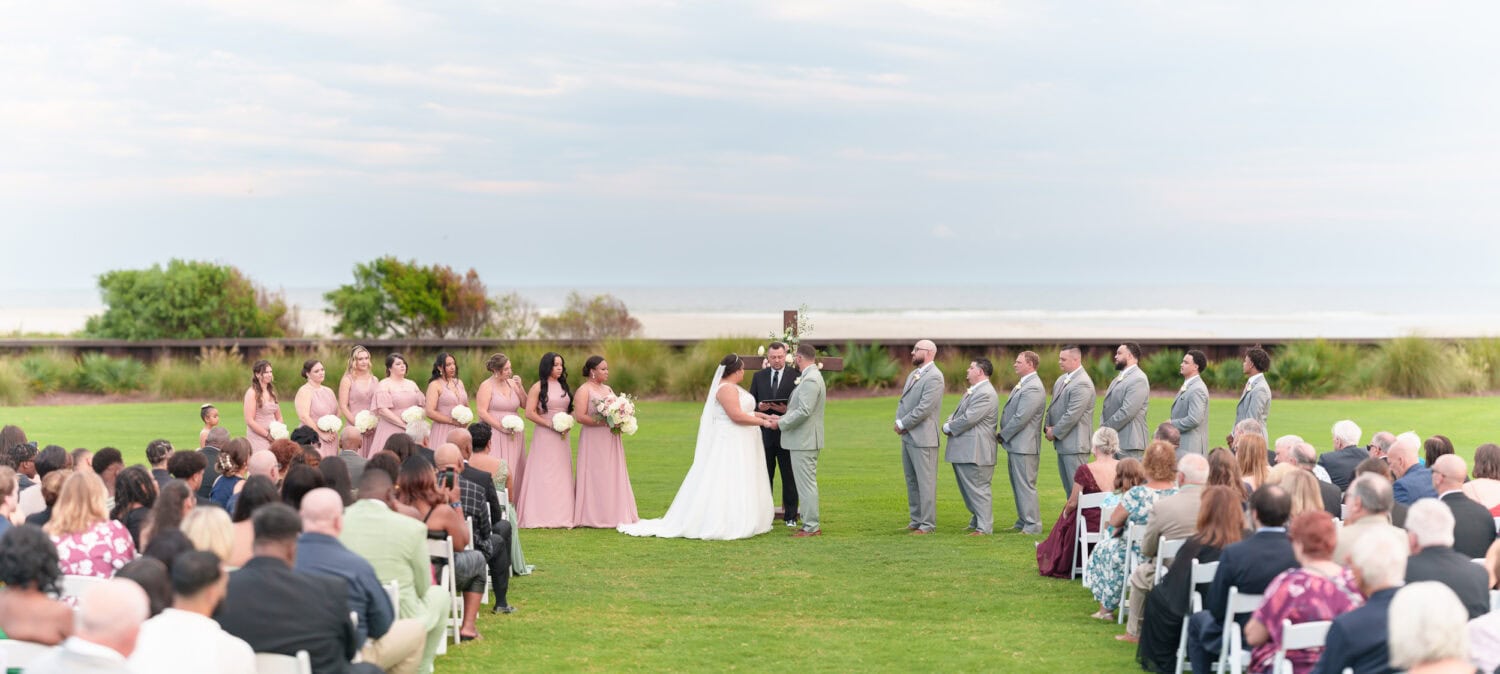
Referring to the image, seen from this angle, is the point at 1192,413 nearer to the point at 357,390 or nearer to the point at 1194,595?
the point at 1194,595

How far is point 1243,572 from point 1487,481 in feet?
9.72

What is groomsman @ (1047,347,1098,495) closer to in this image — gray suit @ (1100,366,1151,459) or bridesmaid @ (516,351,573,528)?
gray suit @ (1100,366,1151,459)

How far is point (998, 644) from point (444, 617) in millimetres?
3407

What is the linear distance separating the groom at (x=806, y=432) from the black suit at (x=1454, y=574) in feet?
23.9

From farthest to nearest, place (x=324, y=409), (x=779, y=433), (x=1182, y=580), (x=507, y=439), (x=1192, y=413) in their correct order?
(x=779, y=433), (x=507, y=439), (x=324, y=409), (x=1192, y=413), (x=1182, y=580)

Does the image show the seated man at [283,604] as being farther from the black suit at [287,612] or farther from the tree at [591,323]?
the tree at [591,323]

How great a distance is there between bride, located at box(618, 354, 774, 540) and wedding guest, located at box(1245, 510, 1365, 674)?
716cm

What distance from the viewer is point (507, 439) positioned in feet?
44.5

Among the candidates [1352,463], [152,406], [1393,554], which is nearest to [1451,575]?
[1393,554]

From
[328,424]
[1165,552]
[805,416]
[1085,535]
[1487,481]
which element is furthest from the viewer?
[805,416]

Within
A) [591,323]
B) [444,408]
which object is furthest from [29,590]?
[591,323]

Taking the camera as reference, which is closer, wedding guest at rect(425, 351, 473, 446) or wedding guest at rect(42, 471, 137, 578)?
wedding guest at rect(42, 471, 137, 578)

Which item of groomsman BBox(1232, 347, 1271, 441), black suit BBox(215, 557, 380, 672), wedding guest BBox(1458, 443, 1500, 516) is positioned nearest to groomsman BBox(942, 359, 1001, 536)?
groomsman BBox(1232, 347, 1271, 441)

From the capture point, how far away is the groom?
13062mm
